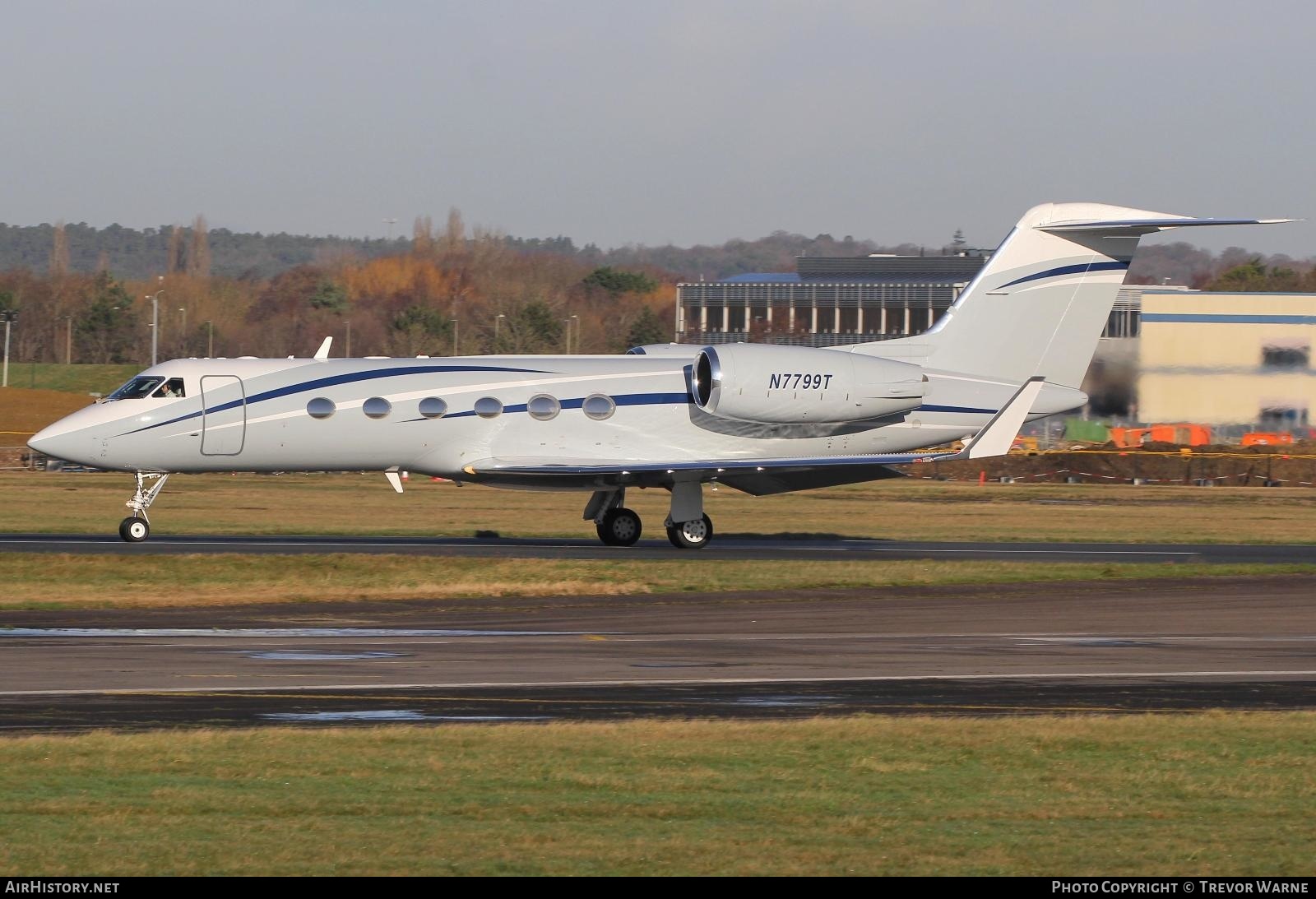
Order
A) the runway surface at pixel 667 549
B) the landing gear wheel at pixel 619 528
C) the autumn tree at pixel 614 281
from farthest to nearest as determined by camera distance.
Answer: the autumn tree at pixel 614 281 < the landing gear wheel at pixel 619 528 < the runway surface at pixel 667 549

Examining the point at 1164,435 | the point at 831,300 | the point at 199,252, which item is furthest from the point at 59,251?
the point at 1164,435

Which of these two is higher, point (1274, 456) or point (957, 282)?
point (957, 282)

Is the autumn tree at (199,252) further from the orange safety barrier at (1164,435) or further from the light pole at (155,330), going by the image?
the orange safety barrier at (1164,435)

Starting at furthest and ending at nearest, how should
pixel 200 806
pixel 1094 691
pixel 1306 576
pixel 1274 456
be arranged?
pixel 1274 456, pixel 1306 576, pixel 1094 691, pixel 200 806

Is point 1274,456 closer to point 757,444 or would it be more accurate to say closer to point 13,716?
point 757,444

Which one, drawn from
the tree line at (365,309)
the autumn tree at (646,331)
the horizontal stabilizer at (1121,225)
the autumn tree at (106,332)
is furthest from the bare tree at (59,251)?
the horizontal stabilizer at (1121,225)

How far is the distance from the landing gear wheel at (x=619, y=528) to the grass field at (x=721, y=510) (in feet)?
9.75

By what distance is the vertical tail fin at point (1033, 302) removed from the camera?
30.7 metres

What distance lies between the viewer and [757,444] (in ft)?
98.0

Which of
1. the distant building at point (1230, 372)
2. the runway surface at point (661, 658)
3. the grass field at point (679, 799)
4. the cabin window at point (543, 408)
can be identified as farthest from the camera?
the distant building at point (1230, 372)

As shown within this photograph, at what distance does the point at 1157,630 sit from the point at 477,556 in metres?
11.2

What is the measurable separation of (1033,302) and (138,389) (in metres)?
16.5

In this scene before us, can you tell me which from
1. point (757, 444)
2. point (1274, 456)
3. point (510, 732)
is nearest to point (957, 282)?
point (1274, 456)

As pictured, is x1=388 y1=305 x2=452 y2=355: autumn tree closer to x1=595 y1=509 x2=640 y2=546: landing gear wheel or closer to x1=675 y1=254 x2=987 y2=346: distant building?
x1=675 y1=254 x2=987 y2=346: distant building
